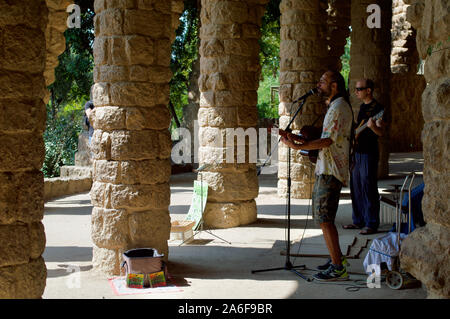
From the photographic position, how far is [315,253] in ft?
23.6

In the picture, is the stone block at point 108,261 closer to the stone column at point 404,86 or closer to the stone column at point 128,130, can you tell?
the stone column at point 128,130

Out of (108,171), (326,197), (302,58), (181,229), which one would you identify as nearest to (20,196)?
(108,171)

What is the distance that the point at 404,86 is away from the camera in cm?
2234

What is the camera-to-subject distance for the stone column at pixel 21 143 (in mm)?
3492

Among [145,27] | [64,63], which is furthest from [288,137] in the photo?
[64,63]

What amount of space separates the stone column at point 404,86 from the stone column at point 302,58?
11.7 m

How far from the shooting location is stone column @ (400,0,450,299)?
301 centimetres

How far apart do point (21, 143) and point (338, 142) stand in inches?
124

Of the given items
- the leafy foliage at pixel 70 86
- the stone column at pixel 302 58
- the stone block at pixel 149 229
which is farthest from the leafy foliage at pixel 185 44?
the stone block at pixel 149 229

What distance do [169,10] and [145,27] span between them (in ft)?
1.36

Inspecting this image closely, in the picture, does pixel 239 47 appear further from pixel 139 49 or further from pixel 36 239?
pixel 36 239

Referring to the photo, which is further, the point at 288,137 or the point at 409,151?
the point at 409,151

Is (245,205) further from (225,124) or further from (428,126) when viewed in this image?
(428,126)

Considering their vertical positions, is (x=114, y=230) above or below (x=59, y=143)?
below
